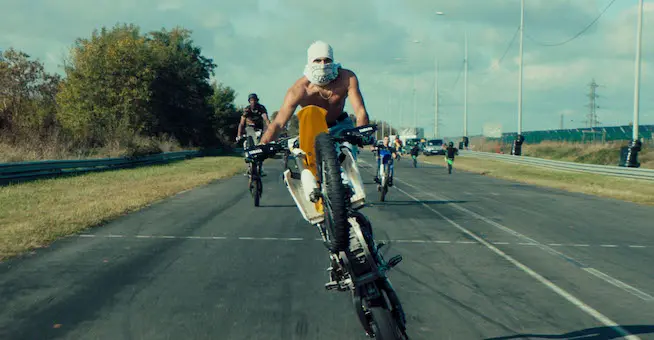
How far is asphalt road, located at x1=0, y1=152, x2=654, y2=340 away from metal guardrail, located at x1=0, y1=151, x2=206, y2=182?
27.8 feet

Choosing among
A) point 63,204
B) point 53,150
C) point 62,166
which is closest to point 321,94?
point 63,204

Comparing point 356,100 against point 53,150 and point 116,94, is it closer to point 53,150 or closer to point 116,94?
point 53,150

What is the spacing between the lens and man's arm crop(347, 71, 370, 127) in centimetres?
523

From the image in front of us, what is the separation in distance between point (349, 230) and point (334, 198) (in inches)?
10.2

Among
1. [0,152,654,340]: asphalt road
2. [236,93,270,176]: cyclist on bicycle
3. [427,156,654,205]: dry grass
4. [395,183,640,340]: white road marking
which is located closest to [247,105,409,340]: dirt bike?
[0,152,654,340]: asphalt road

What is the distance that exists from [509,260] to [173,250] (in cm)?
449

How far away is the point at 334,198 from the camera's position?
4012mm

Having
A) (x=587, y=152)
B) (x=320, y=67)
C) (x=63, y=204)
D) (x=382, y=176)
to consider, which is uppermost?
(x=320, y=67)

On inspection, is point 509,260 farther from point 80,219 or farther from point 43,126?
point 43,126

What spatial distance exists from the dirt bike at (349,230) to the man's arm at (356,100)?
506 mm

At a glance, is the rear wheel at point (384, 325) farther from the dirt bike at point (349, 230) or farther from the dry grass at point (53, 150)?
the dry grass at point (53, 150)

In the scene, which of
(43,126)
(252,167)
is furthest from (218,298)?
(43,126)

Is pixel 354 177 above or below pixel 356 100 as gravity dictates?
below

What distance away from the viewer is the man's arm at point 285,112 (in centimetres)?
525
